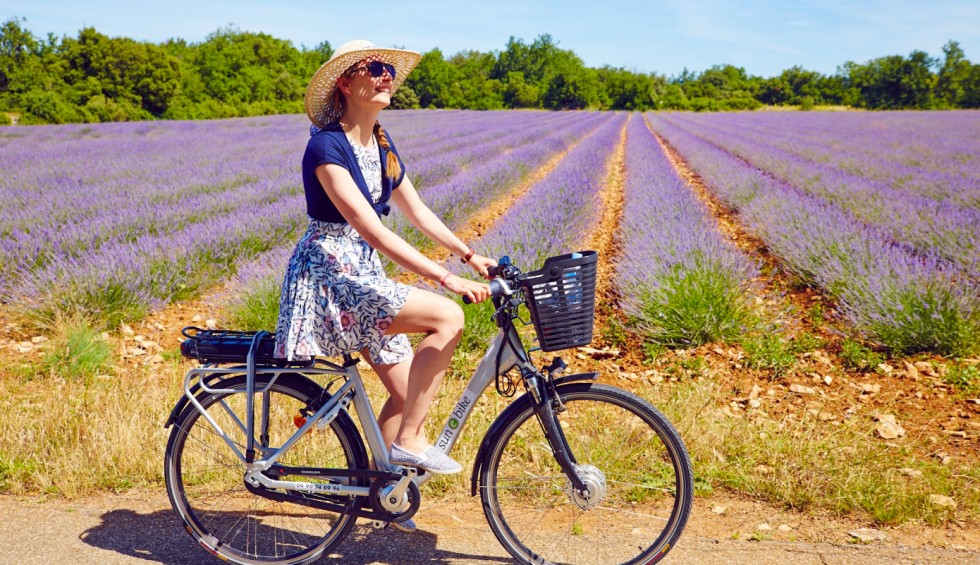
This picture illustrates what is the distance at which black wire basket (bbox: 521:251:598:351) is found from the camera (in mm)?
1925

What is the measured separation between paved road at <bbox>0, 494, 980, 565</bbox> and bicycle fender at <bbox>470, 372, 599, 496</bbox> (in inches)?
14.5

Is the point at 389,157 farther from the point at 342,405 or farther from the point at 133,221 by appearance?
the point at 133,221

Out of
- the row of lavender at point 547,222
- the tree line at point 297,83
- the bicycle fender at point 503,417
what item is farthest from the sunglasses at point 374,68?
the tree line at point 297,83

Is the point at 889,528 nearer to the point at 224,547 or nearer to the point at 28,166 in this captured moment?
the point at 224,547

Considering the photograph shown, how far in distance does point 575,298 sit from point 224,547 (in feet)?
5.01

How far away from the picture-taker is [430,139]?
18359 mm

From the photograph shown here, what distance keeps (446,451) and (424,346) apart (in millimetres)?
397

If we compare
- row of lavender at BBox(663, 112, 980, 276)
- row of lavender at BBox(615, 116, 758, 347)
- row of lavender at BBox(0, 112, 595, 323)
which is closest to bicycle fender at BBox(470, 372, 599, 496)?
row of lavender at BBox(615, 116, 758, 347)

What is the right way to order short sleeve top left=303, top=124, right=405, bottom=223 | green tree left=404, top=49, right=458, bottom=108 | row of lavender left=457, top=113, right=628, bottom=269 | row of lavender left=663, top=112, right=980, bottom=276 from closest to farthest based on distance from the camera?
short sleeve top left=303, top=124, right=405, bottom=223
row of lavender left=457, top=113, right=628, bottom=269
row of lavender left=663, top=112, right=980, bottom=276
green tree left=404, top=49, right=458, bottom=108

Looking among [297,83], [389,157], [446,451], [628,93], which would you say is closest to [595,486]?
[446,451]

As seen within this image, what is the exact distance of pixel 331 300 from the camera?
7.02 feet

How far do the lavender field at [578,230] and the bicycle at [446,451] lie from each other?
81.2 inches

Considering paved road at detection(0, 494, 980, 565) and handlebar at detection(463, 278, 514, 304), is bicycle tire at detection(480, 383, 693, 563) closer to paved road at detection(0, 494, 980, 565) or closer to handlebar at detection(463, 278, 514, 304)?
paved road at detection(0, 494, 980, 565)

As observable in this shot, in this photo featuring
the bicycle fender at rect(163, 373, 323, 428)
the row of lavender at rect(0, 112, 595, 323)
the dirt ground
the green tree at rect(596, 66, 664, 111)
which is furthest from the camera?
the green tree at rect(596, 66, 664, 111)
